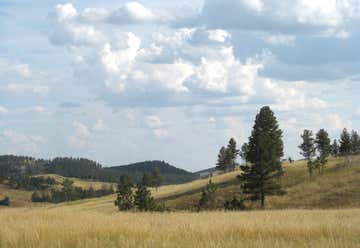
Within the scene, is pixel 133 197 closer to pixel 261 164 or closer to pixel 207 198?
pixel 207 198

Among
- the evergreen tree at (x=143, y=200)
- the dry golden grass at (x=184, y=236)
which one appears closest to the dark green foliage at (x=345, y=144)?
the evergreen tree at (x=143, y=200)

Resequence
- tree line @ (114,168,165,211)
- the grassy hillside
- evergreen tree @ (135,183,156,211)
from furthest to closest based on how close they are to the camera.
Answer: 1. the grassy hillside
2. evergreen tree @ (135,183,156,211)
3. tree line @ (114,168,165,211)

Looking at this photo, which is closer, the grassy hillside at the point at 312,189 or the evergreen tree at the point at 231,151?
the grassy hillside at the point at 312,189

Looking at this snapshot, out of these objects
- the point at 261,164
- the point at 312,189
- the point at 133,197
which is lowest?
the point at 133,197

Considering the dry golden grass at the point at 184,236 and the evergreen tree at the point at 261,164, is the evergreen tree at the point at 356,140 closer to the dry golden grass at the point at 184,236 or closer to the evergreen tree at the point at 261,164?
the evergreen tree at the point at 261,164

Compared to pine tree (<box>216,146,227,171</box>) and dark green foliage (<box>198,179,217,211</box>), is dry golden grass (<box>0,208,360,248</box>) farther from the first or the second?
pine tree (<box>216,146,227,171</box>)

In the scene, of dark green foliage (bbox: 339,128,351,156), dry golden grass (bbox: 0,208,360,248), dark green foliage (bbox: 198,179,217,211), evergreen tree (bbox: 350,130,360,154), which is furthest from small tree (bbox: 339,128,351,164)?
dry golden grass (bbox: 0,208,360,248)

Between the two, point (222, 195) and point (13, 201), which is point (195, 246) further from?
point (13, 201)

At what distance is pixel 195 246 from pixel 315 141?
259ft

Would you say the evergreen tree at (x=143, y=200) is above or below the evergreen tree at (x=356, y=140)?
below

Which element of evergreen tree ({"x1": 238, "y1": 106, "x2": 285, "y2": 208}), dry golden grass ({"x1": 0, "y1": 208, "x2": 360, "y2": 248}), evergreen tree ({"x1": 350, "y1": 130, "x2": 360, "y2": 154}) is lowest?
dry golden grass ({"x1": 0, "y1": 208, "x2": 360, "y2": 248})

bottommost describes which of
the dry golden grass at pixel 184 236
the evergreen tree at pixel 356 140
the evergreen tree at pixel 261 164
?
the dry golden grass at pixel 184 236

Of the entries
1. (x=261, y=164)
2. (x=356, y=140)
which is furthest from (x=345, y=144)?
(x=261, y=164)

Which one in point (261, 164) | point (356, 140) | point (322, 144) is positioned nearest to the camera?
point (261, 164)
